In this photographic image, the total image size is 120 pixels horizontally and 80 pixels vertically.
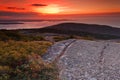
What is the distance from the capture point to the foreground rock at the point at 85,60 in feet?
40.8

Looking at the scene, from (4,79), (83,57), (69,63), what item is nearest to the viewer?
(4,79)

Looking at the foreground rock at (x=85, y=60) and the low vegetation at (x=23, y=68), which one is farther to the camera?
the foreground rock at (x=85, y=60)

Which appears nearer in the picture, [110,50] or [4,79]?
[4,79]

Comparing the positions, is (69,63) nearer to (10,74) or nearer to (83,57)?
(83,57)

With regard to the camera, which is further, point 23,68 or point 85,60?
point 85,60

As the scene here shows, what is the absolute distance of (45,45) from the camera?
16266 mm

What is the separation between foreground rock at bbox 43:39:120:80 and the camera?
12.4 meters

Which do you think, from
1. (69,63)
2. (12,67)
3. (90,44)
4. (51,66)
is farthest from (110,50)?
(12,67)

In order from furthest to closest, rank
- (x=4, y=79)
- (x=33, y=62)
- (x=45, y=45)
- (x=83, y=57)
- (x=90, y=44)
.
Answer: (x=90, y=44) → (x=45, y=45) → (x=83, y=57) → (x=33, y=62) → (x=4, y=79)

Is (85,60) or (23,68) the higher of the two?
(23,68)

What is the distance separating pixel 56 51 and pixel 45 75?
12.7ft

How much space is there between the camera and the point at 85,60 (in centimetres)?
1409

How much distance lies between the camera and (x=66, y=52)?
15.3m

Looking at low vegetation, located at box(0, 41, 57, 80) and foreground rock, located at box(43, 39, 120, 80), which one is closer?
low vegetation, located at box(0, 41, 57, 80)
